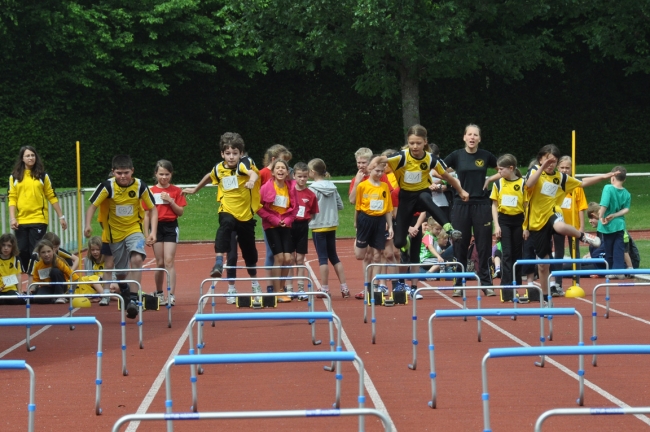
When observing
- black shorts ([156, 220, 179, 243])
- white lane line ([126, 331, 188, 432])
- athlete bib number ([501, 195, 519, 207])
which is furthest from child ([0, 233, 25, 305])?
athlete bib number ([501, 195, 519, 207])

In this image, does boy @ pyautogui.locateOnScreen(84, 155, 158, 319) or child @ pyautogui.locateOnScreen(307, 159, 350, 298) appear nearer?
boy @ pyautogui.locateOnScreen(84, 155, 158, 319)

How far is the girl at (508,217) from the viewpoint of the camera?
12086mm

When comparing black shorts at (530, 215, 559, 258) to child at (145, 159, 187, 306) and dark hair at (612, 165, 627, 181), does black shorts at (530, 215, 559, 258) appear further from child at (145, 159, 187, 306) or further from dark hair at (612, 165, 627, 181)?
child at (145, 159, 187, 306)

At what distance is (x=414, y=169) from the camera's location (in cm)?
1150

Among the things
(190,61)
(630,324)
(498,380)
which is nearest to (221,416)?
(498,380)

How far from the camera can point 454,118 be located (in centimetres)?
3628

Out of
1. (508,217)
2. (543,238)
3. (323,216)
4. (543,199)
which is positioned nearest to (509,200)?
(508,217)

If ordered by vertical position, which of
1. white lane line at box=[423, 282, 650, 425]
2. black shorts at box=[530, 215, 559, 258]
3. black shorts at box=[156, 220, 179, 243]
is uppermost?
black shorts at box=[156, 220, 179, 243]

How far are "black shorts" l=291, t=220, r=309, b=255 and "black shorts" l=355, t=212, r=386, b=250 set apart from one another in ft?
2.23

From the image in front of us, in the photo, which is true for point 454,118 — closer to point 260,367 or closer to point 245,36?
point 245,36

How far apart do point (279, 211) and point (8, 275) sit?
3.38 m

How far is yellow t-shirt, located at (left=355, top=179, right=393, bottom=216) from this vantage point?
39.8 ft

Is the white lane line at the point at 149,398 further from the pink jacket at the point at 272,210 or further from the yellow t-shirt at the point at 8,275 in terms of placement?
the yellow t-shirt at the point at 8,275

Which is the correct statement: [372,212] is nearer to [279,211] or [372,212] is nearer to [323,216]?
[323,216]
